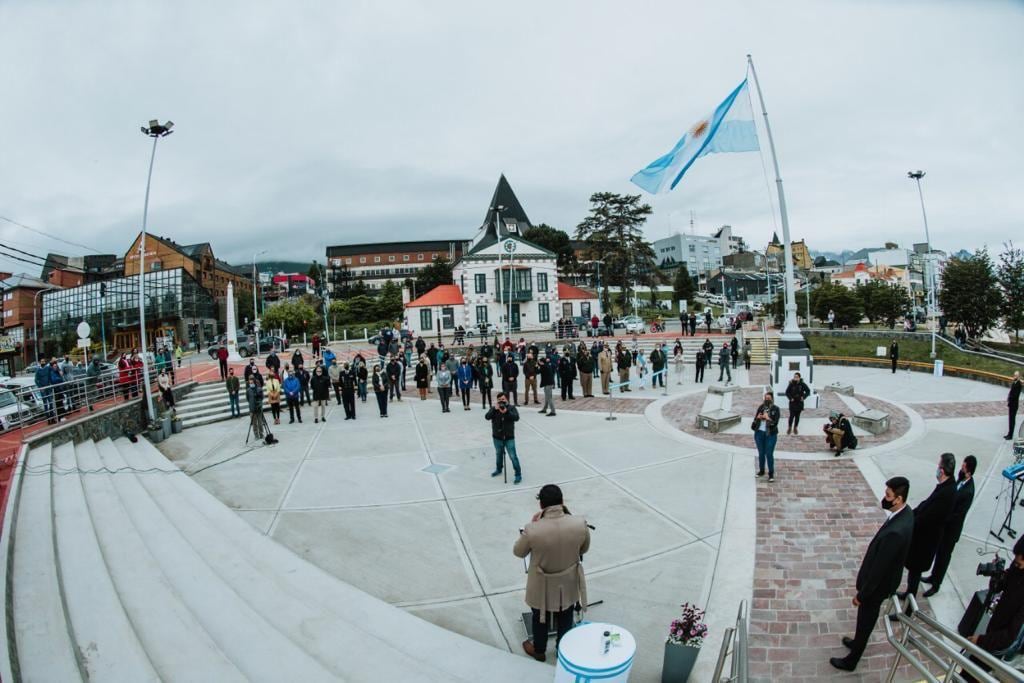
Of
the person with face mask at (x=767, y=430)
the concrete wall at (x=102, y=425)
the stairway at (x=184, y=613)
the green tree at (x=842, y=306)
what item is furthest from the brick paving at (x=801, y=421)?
the green tree at (x=842, y=306)

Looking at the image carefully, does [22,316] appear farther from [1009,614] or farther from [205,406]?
[1009,614]

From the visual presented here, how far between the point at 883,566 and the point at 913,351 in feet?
88.4

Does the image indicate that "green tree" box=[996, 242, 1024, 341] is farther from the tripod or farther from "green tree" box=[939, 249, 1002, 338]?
the tripod

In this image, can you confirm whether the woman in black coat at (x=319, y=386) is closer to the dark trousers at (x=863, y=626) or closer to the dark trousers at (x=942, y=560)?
the dark trousers at (x=863, y=626)

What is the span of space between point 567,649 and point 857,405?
14.9 m

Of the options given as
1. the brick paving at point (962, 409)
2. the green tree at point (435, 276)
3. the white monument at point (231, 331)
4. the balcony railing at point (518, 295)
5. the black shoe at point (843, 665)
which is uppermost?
the green tree at point (435, 276)

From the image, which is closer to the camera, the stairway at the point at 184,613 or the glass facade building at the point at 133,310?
the stairway at the point at 184,613

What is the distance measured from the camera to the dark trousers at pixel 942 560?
545cm

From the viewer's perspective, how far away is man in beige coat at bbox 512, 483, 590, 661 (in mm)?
4379

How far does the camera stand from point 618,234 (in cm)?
5269

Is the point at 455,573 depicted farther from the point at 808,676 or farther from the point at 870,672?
the point at 870,672

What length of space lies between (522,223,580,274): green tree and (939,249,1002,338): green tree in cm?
4331

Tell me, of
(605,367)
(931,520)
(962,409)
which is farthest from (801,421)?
(931,520)

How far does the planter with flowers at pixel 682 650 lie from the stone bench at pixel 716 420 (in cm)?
887
